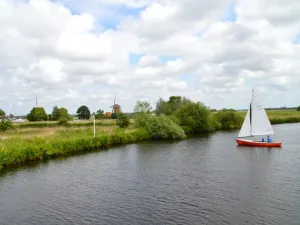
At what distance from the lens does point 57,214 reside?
56.7ft

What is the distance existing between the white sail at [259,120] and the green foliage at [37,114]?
6778 centimetres

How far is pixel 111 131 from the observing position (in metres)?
54.9

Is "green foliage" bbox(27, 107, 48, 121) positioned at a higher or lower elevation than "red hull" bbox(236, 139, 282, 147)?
higher

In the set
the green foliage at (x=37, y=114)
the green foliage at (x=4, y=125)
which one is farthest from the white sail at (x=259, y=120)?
the green foliage at (x=37, y=114)

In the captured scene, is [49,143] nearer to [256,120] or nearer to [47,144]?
[47,144]

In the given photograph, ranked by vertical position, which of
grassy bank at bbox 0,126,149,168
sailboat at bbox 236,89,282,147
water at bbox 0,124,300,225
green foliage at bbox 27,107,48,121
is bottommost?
water at bbox 0,124,300,225

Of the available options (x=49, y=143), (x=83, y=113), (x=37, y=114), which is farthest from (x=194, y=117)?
(x=83, y=113)

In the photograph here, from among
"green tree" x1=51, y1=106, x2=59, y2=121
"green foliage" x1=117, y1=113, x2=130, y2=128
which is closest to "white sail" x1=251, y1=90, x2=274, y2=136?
"green foliage" x1=117, y1=113, x2=130, y2=128

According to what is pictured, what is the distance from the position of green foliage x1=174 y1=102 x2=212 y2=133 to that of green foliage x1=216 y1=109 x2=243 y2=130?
1189cm

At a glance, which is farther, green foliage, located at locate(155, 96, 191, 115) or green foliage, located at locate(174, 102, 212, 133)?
green foliage, located at locate(155, 96, 191, 115)

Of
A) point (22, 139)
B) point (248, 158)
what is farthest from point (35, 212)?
point (248, 158)

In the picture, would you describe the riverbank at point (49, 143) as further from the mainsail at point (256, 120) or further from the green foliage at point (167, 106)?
the green foliage at point (167, 106)

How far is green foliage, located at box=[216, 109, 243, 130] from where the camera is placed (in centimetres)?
8544

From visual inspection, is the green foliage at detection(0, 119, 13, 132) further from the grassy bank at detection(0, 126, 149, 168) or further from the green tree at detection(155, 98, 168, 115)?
the green tree at detection(155, 98, 168, 115)
